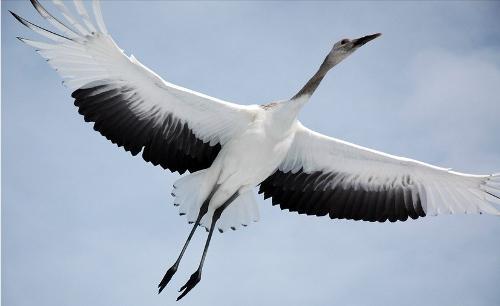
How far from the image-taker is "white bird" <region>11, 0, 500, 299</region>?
9.30 metres

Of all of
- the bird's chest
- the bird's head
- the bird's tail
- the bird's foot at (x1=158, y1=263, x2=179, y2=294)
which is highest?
the bird's head

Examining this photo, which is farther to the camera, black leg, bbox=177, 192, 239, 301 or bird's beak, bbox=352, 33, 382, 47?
black leg, bbox=177, 192, 239, 301

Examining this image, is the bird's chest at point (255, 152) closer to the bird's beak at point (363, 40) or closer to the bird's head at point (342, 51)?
the bird's head at point (342, 51)

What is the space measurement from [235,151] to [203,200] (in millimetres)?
872

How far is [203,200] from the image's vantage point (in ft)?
34.0

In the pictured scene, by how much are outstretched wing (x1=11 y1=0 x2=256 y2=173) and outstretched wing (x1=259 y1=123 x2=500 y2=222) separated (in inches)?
45.7

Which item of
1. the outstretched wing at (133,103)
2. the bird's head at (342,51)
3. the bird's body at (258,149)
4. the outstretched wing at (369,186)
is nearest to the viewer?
the outstretched wing at (133,103)

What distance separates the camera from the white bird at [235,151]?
9.30 m

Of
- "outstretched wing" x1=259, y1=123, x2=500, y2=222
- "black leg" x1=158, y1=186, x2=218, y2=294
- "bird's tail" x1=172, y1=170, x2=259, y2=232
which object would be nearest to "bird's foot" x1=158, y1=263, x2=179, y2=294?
"black leg" x1=158, y1=186, x2=218, y2=294

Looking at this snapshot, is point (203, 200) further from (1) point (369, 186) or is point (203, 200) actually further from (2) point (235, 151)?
(1) point (369, 186)

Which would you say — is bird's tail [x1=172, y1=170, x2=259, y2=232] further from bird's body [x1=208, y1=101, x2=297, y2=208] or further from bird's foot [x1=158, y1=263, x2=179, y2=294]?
bird's foot [x1=158, y1=263, x2=179, y2=294]

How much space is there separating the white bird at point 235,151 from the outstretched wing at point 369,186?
14 mm

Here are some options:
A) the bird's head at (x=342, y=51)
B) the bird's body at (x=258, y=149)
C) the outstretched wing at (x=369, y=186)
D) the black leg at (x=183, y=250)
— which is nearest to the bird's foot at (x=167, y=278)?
the black leg at (x=183, y=250)

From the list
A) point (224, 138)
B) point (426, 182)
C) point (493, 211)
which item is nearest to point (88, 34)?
point (224, 138)
